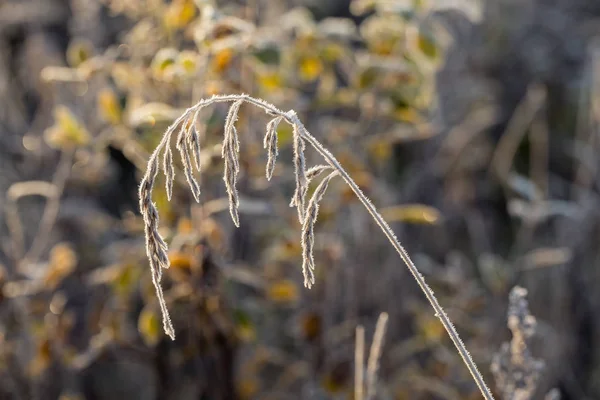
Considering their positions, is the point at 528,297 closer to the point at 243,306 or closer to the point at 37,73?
the point at 243,306

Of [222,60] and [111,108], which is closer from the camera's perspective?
[222,60]

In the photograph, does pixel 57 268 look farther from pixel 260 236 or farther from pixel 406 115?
pixel 406 115

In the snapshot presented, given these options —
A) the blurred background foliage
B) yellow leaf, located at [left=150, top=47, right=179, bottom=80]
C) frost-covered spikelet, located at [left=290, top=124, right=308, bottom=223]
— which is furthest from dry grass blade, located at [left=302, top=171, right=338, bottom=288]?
yellow leaf, located at [left=150, top=47, right=179, bottom=80]

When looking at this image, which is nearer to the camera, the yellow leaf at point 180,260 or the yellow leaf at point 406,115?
the yellow leaf at point 180,260

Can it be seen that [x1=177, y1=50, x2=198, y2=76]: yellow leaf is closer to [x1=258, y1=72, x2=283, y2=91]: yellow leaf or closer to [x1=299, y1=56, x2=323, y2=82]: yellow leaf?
[x1=258, y1=72, x2=283, y2=91]: yellow leaf

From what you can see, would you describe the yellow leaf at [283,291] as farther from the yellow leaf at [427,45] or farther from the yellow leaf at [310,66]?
the yellow leaf at [427,45]

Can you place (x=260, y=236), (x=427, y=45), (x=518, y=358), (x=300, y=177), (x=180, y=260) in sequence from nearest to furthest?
(x=300, y=177), (x=518, y=358), (x=180, y=260), (x=427, y=45), (x=260, y=236)

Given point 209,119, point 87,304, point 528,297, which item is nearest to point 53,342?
point 87,304

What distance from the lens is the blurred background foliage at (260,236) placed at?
1.76 metres

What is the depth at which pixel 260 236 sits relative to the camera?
2.32m

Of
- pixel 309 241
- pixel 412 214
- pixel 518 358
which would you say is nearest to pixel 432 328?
pixel 412 214

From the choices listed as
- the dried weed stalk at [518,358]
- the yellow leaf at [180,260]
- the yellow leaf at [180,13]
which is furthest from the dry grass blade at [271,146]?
the yellow leaf at [180,13]

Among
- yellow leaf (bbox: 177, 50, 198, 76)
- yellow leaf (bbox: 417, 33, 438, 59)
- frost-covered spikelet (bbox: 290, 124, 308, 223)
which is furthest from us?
yellow leaf (bbox: 417, 33, 438, 59)

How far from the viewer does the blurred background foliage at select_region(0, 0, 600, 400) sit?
1.76m
